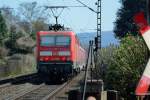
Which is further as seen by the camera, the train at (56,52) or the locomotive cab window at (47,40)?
the locomotive cab window at (47,40)

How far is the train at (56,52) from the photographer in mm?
32438

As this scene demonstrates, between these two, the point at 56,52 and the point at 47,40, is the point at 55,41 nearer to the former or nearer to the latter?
the point at 47,40

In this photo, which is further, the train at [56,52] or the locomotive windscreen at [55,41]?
the locomotive windscreen at [55,41]

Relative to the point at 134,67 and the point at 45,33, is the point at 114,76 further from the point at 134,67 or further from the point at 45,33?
the point at 45,33

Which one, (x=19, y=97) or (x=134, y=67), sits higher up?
(x=134, y=67)

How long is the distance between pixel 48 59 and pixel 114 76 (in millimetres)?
16269

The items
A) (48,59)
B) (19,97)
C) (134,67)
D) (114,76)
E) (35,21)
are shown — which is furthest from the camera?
(35,21)

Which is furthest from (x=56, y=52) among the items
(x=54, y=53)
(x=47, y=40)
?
(x=47, y=40)

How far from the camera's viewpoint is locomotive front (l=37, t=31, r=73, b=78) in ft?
106

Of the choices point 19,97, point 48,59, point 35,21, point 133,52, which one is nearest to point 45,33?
point 48,59

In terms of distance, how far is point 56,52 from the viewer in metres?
32.5

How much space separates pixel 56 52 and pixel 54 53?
Answer: 0.12 meters

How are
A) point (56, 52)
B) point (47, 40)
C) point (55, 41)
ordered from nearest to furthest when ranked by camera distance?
point (56, 52)
point (55, 41)
point (47, 40)

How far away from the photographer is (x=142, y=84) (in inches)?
215
